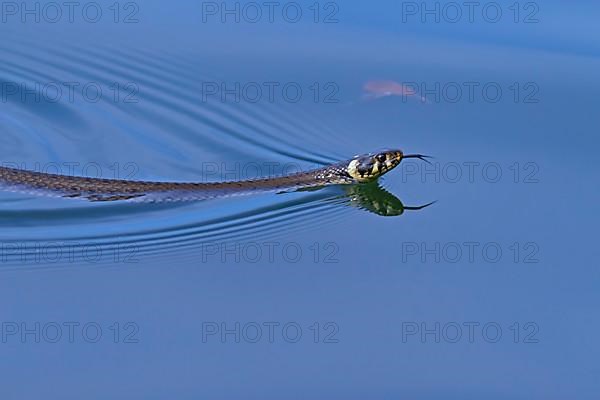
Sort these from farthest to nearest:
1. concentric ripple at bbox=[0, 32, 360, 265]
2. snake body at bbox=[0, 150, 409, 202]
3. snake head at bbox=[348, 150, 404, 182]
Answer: snake head at bbox=[348, 150, 404, 182]
snake body at bbox=[0, 150, 409, 202]
concentric ripple at bbox=[0, 32, 360, 265]

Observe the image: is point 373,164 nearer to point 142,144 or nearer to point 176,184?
point 176,184

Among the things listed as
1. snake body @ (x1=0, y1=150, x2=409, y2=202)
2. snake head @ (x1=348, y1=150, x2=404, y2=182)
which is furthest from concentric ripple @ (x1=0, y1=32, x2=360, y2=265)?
snake head @ (x1=348, y1=150, x2=404, y2=182)

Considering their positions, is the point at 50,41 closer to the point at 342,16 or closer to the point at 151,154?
the point at 151,154

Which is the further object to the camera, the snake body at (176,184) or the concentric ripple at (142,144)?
the snake body at (176,184)

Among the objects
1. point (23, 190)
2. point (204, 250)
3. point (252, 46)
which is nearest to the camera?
point (204, 250)

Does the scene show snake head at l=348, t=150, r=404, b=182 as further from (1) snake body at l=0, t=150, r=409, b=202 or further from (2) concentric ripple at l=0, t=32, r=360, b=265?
(2) concentric ripple at l=0, t=32, r=360, b=265

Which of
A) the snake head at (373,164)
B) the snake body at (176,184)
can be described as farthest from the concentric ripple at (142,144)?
the snake head at (373,164)

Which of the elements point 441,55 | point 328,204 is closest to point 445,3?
point 441,55

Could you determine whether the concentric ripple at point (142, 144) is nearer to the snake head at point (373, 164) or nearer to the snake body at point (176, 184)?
the snake body at point (176, 184)
